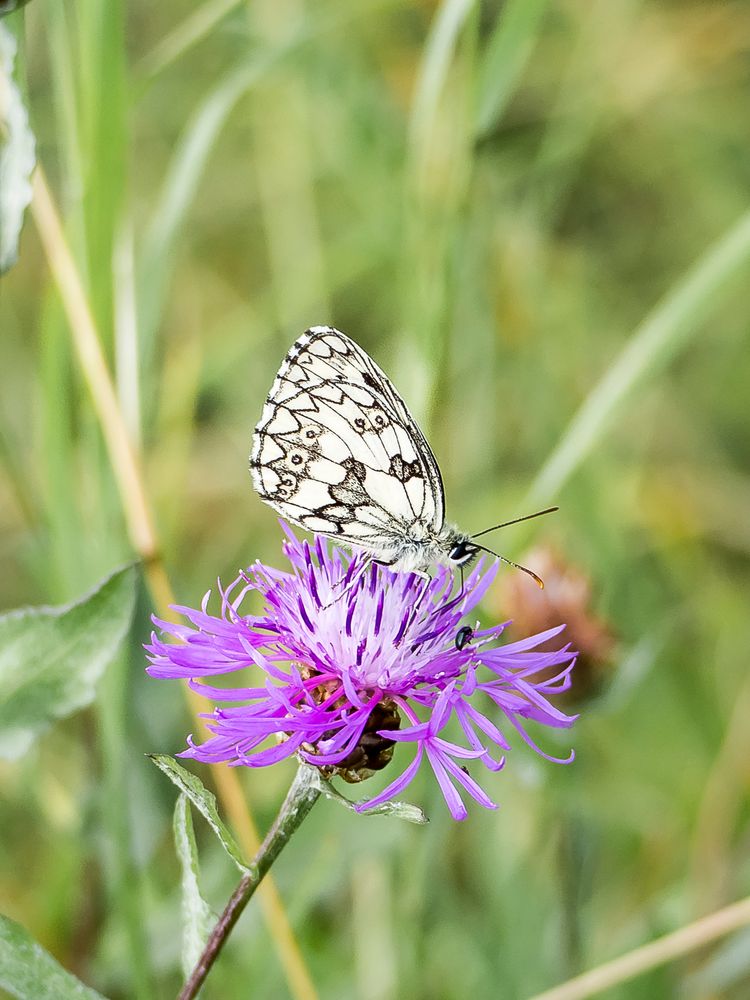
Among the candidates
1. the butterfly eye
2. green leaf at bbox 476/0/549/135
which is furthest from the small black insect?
green leaf at bbox 476/0/549/135

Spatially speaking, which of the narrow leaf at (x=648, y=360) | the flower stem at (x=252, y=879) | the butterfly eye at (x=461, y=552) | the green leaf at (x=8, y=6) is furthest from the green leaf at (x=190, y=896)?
the narrow leaf at (x=648, y=360)

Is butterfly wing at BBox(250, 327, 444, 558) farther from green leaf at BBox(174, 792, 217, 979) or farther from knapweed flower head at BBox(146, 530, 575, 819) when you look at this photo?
green leaf at BBox(174, 792, 217, 979)

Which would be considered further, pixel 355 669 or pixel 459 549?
pixel 459 549

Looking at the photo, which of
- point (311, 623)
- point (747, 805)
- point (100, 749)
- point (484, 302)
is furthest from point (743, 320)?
point (311, 623)

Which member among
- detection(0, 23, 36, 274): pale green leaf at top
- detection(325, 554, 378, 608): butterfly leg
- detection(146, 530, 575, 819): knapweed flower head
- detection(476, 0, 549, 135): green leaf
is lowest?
detection(146, 530, 575, 819): knapweed flower head

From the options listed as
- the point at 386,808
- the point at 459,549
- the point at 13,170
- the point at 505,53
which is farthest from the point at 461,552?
the point at 505,53

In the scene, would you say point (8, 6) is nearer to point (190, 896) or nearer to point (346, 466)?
point (346, 466)
